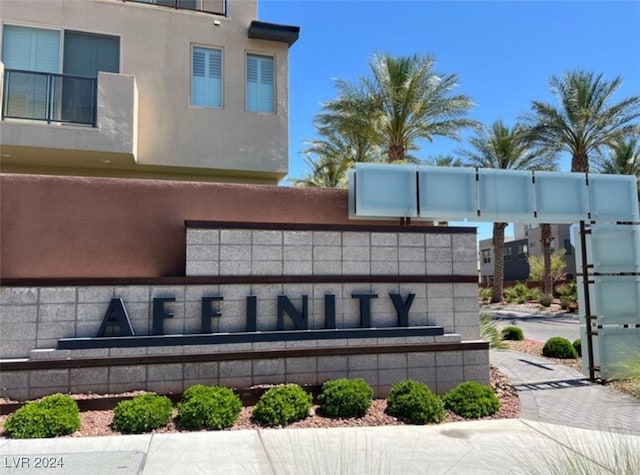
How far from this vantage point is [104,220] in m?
8.41

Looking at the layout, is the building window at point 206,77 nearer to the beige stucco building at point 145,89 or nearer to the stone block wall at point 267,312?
the beige stucco building at point 145,89

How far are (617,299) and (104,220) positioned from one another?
1010 centimetres

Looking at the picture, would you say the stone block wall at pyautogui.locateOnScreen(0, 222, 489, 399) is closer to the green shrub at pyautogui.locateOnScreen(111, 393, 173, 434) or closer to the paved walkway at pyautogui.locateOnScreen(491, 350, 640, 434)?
the green shrub at pyautogui.locateOnScreen(111, 393, 173, 434)

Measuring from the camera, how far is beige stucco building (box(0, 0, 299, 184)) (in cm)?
1106

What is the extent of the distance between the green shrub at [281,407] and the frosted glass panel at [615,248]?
6.97 metres

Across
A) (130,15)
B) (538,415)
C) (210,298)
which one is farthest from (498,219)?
(130,15)

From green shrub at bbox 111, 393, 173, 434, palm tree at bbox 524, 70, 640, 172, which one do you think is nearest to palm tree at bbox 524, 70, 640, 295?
palm tree at bbox 524, 70, 640, 172

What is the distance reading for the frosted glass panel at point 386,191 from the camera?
947 cm

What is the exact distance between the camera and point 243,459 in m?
5.83

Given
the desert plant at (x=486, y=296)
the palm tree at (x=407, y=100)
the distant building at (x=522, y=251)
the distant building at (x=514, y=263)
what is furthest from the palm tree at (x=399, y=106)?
the distant building at (x=514, y=263)

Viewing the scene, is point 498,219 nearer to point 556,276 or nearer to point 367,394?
point 367,394

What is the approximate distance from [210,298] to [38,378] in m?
2.73

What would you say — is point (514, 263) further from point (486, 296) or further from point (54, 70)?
point (54, 70)

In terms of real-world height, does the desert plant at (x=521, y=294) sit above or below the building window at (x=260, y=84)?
below
